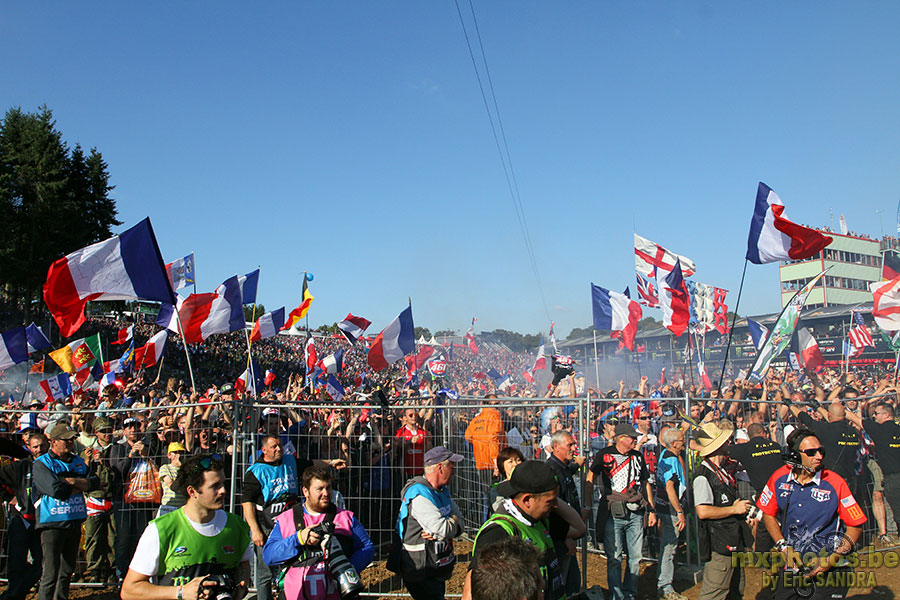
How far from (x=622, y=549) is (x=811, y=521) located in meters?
2.34

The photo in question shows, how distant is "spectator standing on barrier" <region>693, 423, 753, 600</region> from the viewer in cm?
596

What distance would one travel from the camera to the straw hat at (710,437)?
20.5ft

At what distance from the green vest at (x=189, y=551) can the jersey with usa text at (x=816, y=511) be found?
13.5 feet

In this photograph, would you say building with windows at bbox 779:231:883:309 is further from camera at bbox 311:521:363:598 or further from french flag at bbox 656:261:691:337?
camera at bbox 311:521:363:598

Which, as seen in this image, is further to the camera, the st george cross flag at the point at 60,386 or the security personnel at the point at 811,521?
the st george cross flag at the point at 60,386

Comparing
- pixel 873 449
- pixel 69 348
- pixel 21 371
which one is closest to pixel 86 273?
pixel 69 348

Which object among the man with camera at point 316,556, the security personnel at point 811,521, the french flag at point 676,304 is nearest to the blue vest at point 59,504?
the man with camera at point 316,556

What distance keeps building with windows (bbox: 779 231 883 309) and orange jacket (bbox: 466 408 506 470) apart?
63425mm

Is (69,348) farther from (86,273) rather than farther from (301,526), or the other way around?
(301,526)

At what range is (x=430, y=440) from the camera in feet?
25.4

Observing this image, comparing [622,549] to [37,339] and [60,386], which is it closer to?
[60,386]

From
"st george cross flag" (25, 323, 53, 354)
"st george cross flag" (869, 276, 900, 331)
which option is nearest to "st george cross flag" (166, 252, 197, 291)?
"st george cross flag" (25, 323, 53, 354)

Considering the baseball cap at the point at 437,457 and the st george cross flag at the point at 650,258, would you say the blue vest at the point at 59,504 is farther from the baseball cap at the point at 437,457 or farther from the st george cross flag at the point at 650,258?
the st george cross flag at the point at 650,258

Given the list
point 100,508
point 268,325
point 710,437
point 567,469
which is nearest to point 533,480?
point 567,469
